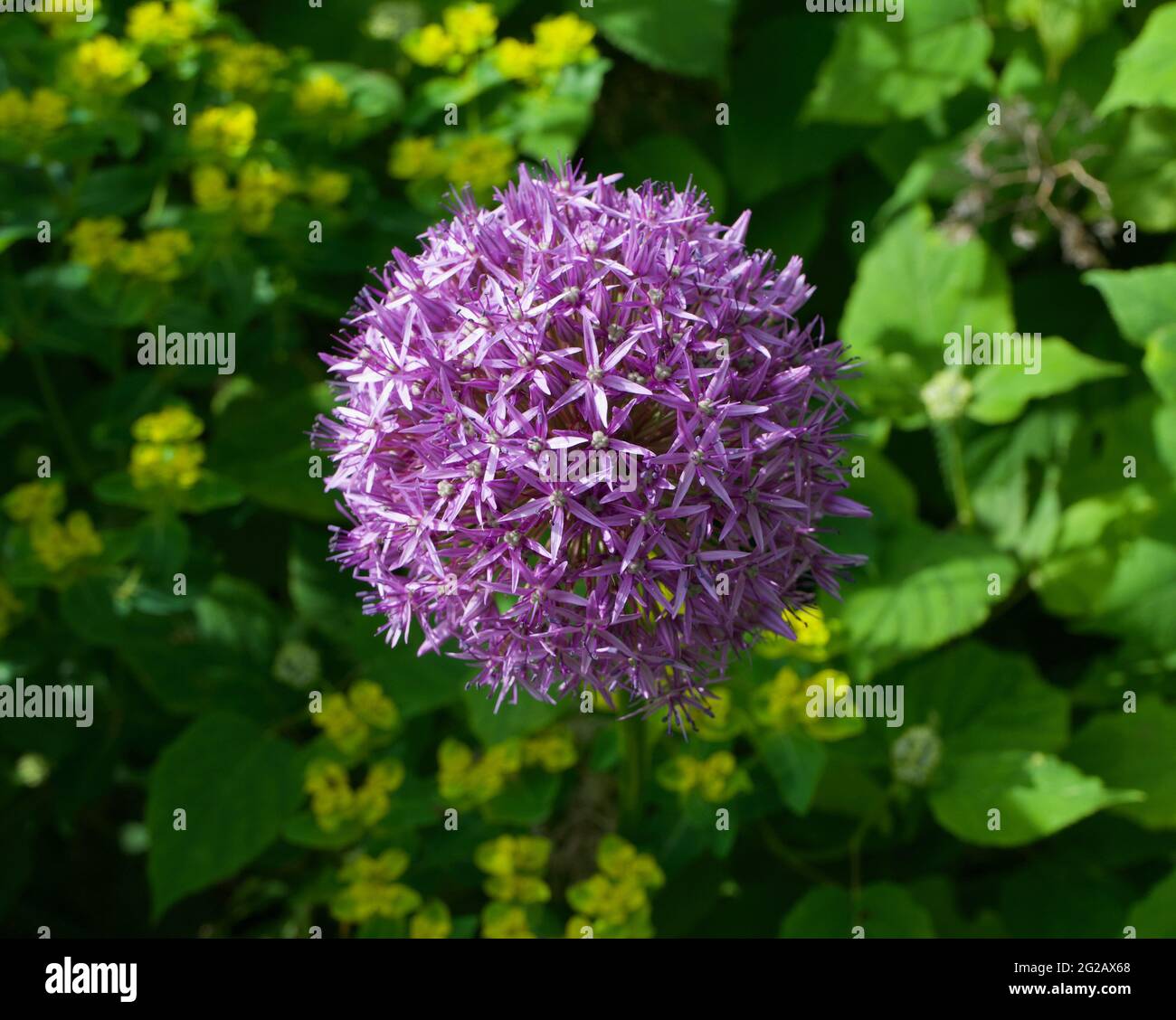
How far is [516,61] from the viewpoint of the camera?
2.89 m

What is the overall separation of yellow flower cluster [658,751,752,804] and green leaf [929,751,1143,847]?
51 cm

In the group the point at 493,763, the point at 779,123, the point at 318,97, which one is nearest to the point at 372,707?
the point at 493,763

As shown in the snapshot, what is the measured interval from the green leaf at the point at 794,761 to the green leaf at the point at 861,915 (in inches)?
12.2

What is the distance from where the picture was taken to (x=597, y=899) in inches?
91.4

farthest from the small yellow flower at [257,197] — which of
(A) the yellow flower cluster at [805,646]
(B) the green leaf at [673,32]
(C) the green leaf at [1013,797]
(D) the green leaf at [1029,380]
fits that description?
(C) the green leaf at [1013,797]

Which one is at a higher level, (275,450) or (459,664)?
(275,450)

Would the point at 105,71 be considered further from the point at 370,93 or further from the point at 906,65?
the point at 906,65

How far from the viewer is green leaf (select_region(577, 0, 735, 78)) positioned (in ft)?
9.99

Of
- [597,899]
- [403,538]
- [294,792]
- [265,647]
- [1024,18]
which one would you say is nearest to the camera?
[403,538]

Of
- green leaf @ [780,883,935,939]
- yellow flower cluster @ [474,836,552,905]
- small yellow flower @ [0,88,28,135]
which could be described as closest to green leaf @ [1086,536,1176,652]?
green leaf @ [780,883,935,939]

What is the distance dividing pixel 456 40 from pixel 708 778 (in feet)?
6.39

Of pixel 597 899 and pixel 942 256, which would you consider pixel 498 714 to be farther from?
pixel 942 256
